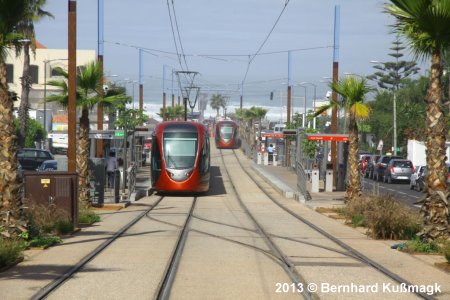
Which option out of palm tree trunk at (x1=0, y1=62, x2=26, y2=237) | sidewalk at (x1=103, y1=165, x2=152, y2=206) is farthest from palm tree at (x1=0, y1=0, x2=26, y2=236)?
sidewalk at (x1=103, y1=165, x2=152, y2=206)

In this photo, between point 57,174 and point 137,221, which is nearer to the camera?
point 57,174

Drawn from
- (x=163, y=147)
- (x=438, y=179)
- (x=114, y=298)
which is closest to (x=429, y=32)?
(x=438, y=179)

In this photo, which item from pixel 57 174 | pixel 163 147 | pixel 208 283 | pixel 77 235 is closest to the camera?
pixel 208 283

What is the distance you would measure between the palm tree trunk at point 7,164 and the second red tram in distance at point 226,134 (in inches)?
2710

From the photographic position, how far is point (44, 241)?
1747cm

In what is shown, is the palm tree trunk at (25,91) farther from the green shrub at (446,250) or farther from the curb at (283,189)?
the green shrub at (446,250)

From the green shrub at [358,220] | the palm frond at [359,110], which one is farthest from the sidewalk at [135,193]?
the green shrub at [358,220]

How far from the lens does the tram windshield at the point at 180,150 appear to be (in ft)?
121

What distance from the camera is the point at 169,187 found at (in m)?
37.0

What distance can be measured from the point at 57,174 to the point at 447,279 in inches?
437

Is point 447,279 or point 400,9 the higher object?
point 400,9

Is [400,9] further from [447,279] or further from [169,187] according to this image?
→ [169,187]

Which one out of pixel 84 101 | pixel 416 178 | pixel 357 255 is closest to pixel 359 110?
pixel 84 101

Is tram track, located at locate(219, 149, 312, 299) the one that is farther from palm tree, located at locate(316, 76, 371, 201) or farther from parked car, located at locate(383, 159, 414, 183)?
parked car, located at locate(383, 159, 414, 183)
